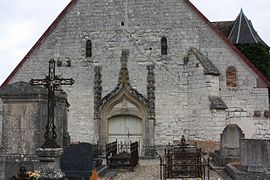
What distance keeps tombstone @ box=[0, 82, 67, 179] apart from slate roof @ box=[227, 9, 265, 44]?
14934 mm

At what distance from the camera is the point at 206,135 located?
647 inches

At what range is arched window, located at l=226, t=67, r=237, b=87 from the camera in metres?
17.1

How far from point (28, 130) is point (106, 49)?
965 cm

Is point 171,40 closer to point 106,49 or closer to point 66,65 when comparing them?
point 106,49

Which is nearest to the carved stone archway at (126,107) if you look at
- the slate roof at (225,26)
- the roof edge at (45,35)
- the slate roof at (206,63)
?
the slate roof at (206,63)

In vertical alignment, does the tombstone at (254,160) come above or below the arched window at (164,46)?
below

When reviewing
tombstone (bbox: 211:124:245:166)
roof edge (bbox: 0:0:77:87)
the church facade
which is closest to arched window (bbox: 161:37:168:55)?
the church facade

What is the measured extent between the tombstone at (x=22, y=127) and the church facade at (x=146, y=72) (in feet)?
28.5

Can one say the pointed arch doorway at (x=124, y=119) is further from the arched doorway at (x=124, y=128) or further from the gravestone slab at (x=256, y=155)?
the gravestone slab at (x=256, y=155)

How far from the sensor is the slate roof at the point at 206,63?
1653 centimetres

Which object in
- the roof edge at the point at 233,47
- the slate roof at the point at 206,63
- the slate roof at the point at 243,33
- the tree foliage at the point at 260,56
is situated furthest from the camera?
the slate roof at the point at 243,33

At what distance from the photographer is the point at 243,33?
2203 centimetres

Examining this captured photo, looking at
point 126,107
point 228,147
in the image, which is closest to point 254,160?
point 228,147

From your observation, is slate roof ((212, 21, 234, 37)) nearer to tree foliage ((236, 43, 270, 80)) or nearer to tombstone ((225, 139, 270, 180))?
tree foliage ((236, 43, 270, 80))
